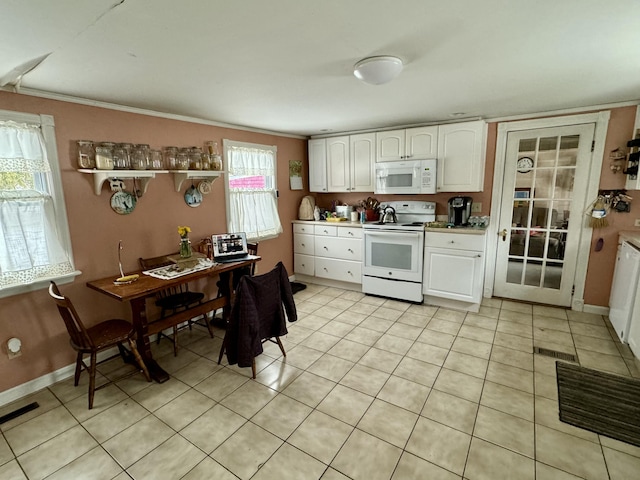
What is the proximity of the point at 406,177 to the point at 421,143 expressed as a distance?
0.44 meters

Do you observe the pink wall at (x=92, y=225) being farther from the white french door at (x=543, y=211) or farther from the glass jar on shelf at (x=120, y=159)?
the white french door at (x=543, y=211)

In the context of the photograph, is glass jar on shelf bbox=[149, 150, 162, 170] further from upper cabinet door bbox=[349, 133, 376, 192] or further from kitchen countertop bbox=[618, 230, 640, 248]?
kitchen countertop bbox=[618, 230, 640, 248]

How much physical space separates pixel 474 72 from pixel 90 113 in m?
2.96

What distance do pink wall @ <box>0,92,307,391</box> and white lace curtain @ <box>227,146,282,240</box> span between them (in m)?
0.34

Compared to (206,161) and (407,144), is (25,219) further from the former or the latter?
(407,144)

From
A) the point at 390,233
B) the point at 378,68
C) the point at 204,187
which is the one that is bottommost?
the point at 390,233

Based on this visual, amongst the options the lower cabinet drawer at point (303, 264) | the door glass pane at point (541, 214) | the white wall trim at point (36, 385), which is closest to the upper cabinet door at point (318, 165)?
the lower cabinet drawer at point (303, 264)

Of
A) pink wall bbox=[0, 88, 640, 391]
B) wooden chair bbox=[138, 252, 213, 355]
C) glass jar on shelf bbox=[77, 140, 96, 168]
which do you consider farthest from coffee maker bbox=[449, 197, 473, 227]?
glass jar on shelf bbox=[77, 140, 96, 168]

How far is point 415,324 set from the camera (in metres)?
3.32

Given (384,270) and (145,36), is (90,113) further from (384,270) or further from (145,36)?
(384,270)

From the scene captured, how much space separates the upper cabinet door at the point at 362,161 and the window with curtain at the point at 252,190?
1.11 meters

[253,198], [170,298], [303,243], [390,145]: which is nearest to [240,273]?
[170,298]

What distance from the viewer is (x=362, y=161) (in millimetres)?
4273

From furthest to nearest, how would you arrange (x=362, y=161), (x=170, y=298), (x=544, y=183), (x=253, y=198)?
(x=362, y=161), (x=253, y=198), (x=544, y=183), (x=170, y=298)
